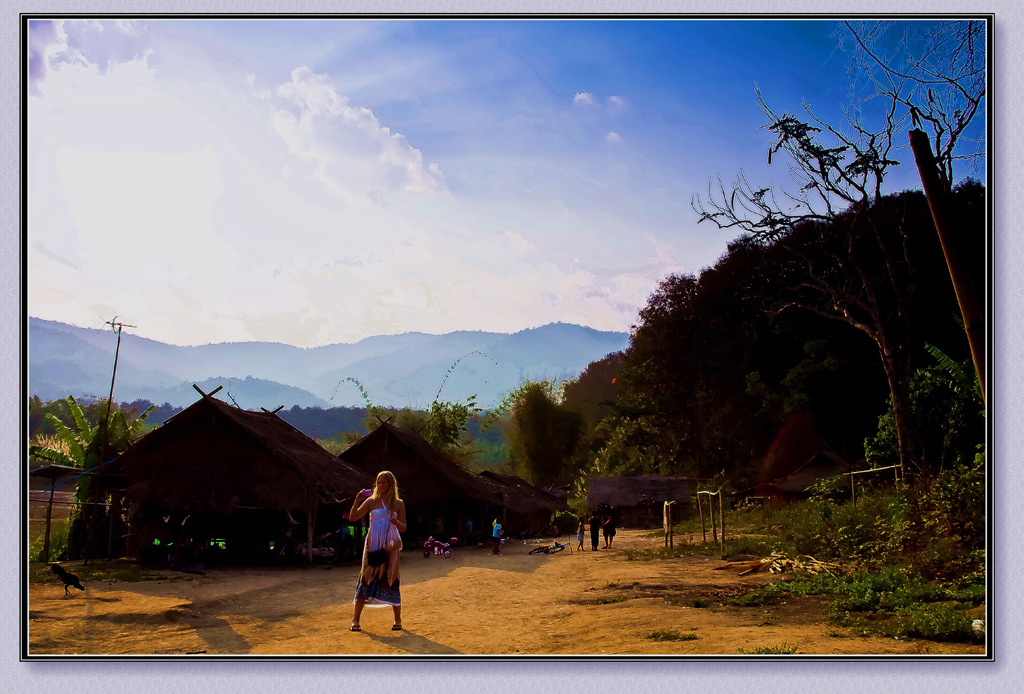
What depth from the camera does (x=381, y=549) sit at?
5793mm

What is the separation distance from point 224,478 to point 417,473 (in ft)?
24.9

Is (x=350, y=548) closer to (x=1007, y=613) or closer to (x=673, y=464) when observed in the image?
(x=1007, y=613)

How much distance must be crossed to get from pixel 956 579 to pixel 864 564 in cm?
217

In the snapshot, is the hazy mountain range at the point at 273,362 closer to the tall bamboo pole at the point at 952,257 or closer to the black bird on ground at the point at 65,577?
the black bird on ground at the point at 65,577

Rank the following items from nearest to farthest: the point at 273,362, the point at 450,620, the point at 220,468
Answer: the point at 450,620, the point at 273,362, the point at 220,468

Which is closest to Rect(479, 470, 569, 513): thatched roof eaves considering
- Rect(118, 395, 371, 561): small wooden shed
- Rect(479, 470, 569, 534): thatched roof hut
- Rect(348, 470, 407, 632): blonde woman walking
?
Rect(479, 470, 569, 534): thatched roof hut

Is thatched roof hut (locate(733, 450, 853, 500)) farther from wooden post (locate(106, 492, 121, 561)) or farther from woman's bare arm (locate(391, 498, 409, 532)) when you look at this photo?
woman's bare arm (locate(391, 498, 409, 532))

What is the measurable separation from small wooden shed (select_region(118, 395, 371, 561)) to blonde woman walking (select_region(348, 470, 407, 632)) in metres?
8.77

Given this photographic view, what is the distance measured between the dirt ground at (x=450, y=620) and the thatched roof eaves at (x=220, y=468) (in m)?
2.26

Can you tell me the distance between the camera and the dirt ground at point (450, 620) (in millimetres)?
5430

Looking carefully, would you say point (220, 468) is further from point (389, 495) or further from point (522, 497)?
point (522, 497)

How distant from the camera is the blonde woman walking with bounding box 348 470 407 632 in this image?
19.0 ft

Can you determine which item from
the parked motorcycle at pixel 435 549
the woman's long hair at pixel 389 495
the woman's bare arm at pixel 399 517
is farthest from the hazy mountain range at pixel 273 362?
the parked motorcycle at pixel 435 549

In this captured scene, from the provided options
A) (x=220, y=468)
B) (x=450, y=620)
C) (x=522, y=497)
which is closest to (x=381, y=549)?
(x=450, y=620)
